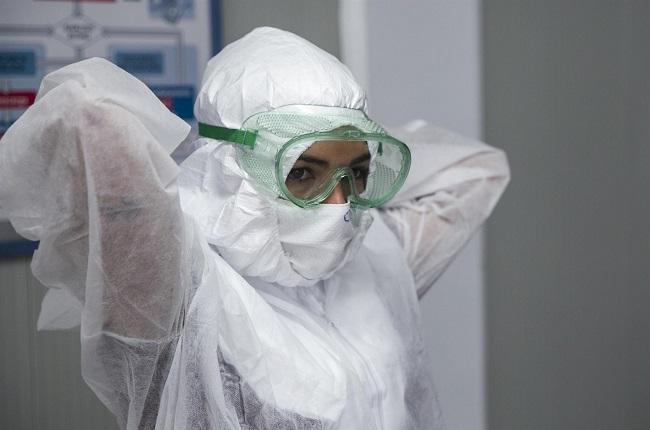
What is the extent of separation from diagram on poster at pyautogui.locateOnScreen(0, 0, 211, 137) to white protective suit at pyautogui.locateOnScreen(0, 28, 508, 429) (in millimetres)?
450

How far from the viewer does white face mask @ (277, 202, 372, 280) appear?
4.08ft

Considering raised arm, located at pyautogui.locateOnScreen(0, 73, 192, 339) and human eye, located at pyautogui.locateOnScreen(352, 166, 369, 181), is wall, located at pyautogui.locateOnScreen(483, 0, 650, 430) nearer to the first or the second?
human eye, located at pyautogui.locateOnScreen(352, 166, 369, 181)

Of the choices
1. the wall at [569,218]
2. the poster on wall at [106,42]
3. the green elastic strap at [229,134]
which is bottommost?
the wall at [569,218]

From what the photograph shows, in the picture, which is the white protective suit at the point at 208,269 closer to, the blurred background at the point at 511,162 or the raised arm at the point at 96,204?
the raised arm at the point at 96,204

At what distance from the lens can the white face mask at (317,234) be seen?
1244 mm

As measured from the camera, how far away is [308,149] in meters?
1.24

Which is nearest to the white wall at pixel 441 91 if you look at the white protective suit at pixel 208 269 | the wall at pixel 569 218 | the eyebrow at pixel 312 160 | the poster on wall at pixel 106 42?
the wall at pixel 569 218

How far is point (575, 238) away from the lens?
256cm

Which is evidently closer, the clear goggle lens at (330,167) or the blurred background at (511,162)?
the clear goggle lens at (330,167)

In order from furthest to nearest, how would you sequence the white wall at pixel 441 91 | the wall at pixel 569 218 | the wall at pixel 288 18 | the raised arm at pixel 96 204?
the wall at pixel 569 218, the white wall at pixel 441 91, the wall at pixel 288 18, the raised arm at pixel 96 204

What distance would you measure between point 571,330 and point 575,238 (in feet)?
0.95

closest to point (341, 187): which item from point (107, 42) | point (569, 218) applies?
point (107, 42)

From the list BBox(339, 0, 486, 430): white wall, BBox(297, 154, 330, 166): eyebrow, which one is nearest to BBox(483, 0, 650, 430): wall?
BBox(339, 0, 486, 430): white wall

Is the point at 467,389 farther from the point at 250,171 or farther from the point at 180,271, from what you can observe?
the point at 180,271
